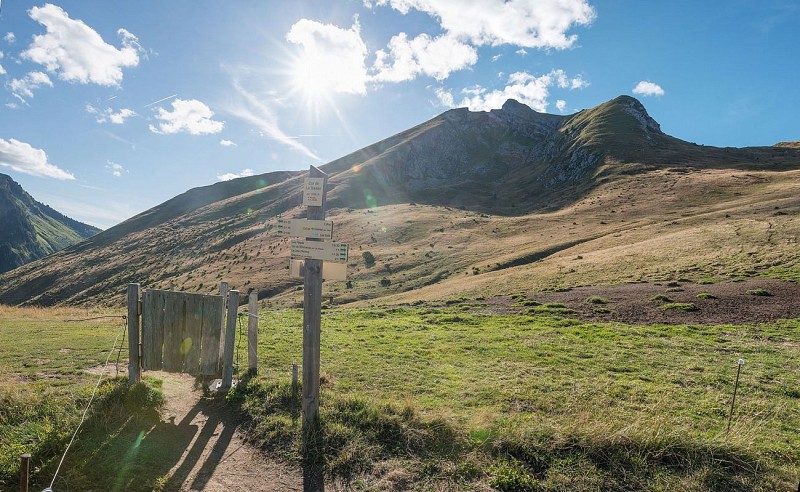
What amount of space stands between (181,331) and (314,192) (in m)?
5.73

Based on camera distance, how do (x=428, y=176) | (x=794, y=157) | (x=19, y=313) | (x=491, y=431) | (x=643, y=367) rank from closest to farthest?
(x=491, y=431) < (x=643, y=367) < (x=19, y=313) < (x=794, y=157) < (x=428, y=176)

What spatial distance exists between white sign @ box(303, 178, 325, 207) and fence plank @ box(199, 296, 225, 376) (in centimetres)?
448

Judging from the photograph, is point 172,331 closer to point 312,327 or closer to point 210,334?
point 210,334

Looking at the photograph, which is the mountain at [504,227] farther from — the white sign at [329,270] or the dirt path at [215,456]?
the white sign at [329,270]

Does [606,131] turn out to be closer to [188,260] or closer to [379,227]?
[379,227]

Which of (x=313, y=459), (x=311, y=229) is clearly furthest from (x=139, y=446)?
(x=311, y=229)

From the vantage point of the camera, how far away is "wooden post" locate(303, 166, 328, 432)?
7828 mm

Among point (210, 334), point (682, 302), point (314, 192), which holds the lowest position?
point (682, 302)

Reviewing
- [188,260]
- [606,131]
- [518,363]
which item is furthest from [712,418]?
[606,131]

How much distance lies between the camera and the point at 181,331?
10.3m

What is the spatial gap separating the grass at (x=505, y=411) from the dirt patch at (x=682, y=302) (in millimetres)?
3050

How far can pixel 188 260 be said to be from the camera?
9994 cm

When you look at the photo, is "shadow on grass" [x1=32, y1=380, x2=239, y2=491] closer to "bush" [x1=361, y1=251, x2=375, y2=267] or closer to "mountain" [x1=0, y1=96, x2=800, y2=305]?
"mountain" [x1=0, y1=96, x2=800, y2=305]

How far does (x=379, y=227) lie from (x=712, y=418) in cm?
8198
